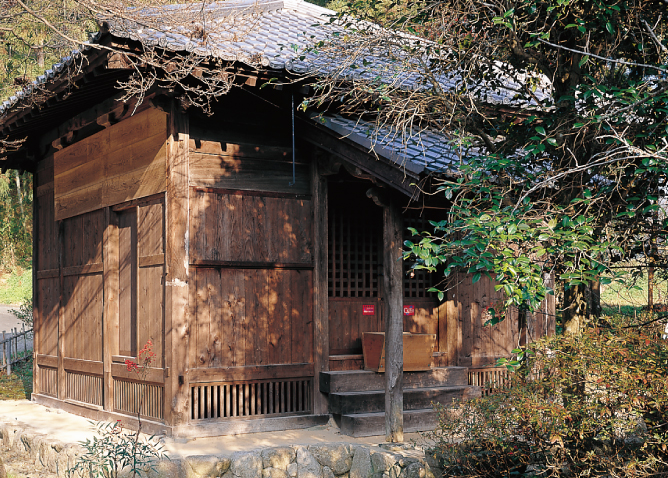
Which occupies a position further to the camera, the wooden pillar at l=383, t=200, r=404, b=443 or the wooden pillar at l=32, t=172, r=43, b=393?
the wooden pillar at l=32, t=172, r=43, b=393

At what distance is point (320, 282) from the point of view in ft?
28.5

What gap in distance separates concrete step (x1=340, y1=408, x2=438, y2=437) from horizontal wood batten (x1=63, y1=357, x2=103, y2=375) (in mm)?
3741

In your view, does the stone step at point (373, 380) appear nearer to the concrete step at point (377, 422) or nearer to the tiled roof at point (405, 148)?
the concrete step at point (377, 422)

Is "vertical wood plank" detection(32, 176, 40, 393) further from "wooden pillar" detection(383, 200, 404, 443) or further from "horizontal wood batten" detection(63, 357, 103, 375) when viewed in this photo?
"wooden pillar" detection(383, 200, 404, 443)

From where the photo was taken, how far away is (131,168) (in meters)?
8.96

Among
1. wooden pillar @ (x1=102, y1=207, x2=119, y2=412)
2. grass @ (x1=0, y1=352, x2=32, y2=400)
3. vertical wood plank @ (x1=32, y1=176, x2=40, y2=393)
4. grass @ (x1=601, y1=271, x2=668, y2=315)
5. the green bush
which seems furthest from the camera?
grass @ (x1=0, y1=352, x2=32, y2=400)

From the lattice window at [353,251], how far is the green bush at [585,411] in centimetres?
353

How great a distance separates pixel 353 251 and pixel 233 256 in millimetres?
1831

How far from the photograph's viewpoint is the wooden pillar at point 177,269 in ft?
25.6

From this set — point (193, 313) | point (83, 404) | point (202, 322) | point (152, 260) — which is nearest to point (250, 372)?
point (202, 322)

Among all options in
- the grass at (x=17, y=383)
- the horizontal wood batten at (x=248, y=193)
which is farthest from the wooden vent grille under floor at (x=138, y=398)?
the grass at (x=17, y=383)

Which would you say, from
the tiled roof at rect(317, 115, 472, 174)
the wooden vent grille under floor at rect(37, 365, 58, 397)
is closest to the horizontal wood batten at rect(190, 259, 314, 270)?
the tiled roof at rect(317, 115, 472, 174)

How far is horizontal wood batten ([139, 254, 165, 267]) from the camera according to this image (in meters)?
8.20

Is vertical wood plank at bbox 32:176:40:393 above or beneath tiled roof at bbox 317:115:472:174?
beneath
